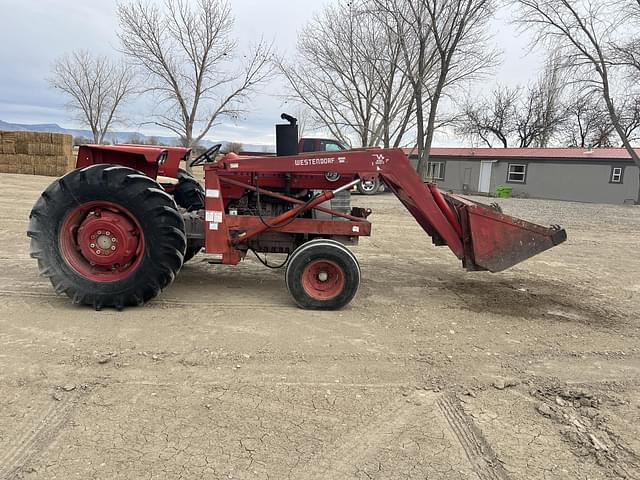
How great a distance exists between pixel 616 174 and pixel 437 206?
25157 millimetres

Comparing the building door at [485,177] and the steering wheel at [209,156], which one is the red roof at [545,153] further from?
the steering wheel at [209,156]

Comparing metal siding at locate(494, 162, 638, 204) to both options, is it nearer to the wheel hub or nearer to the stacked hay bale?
the stacked hay bale

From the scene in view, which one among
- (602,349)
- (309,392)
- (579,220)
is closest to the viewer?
(309,392)

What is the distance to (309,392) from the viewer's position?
3.19m

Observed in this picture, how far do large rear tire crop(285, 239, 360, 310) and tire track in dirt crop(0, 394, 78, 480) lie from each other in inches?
90.2

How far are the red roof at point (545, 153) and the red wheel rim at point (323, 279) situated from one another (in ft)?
61.7

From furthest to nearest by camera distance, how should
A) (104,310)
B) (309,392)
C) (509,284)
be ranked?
1. (509,284)
2. (104,310)
3. (309,392)

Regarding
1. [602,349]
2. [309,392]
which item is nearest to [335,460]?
[309,392]

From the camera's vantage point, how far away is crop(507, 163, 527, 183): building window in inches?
1134

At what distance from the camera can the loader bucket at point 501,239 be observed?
5.07 meters

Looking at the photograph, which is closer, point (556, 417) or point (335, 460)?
point (335, 460)

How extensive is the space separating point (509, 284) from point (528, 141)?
40.1m

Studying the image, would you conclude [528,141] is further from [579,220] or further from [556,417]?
[556,417]

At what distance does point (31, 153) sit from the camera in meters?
24.4
